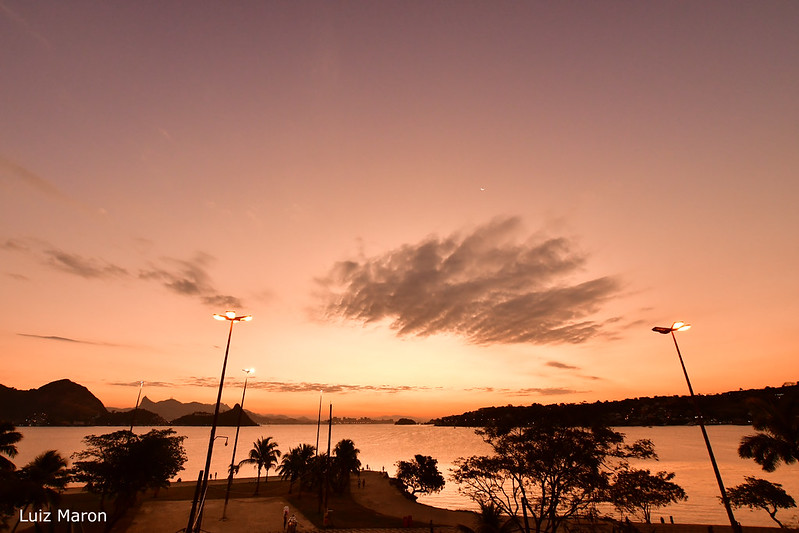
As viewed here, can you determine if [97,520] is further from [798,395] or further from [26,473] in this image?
[798,395]

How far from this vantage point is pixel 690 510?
62.8 metres

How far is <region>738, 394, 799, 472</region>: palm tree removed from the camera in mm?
28734

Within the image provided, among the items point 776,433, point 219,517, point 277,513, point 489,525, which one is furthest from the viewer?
point 277,513

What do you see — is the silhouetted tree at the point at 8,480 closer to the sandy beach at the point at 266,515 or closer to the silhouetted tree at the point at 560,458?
the sandy beach at the point at 266,515

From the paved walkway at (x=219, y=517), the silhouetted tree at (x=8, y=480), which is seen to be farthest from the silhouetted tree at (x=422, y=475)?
the silhouetted tree at (x=8, y=480)

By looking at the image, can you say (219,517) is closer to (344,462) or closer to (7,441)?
(7,441)

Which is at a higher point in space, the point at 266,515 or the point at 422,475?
the point at 422,475

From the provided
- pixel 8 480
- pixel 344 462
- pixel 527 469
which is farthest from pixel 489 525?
pixel 344 462

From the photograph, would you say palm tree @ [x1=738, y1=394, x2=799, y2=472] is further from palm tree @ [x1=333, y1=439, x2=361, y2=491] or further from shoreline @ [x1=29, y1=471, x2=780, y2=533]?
palm tree @ [x1=333, y1=439, x2=361, y2=491]

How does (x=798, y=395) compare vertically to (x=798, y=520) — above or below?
above

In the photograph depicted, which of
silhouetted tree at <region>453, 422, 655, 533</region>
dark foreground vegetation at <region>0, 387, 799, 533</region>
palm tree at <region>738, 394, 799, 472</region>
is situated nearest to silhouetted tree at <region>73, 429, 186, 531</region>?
dark foreground vegetation at <region>0, 387, 799, 533</region>

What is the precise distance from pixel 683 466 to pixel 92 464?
483 ft

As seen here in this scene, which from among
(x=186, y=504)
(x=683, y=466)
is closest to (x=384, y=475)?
(x=186, y=504)

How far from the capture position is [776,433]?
96.4 feet
